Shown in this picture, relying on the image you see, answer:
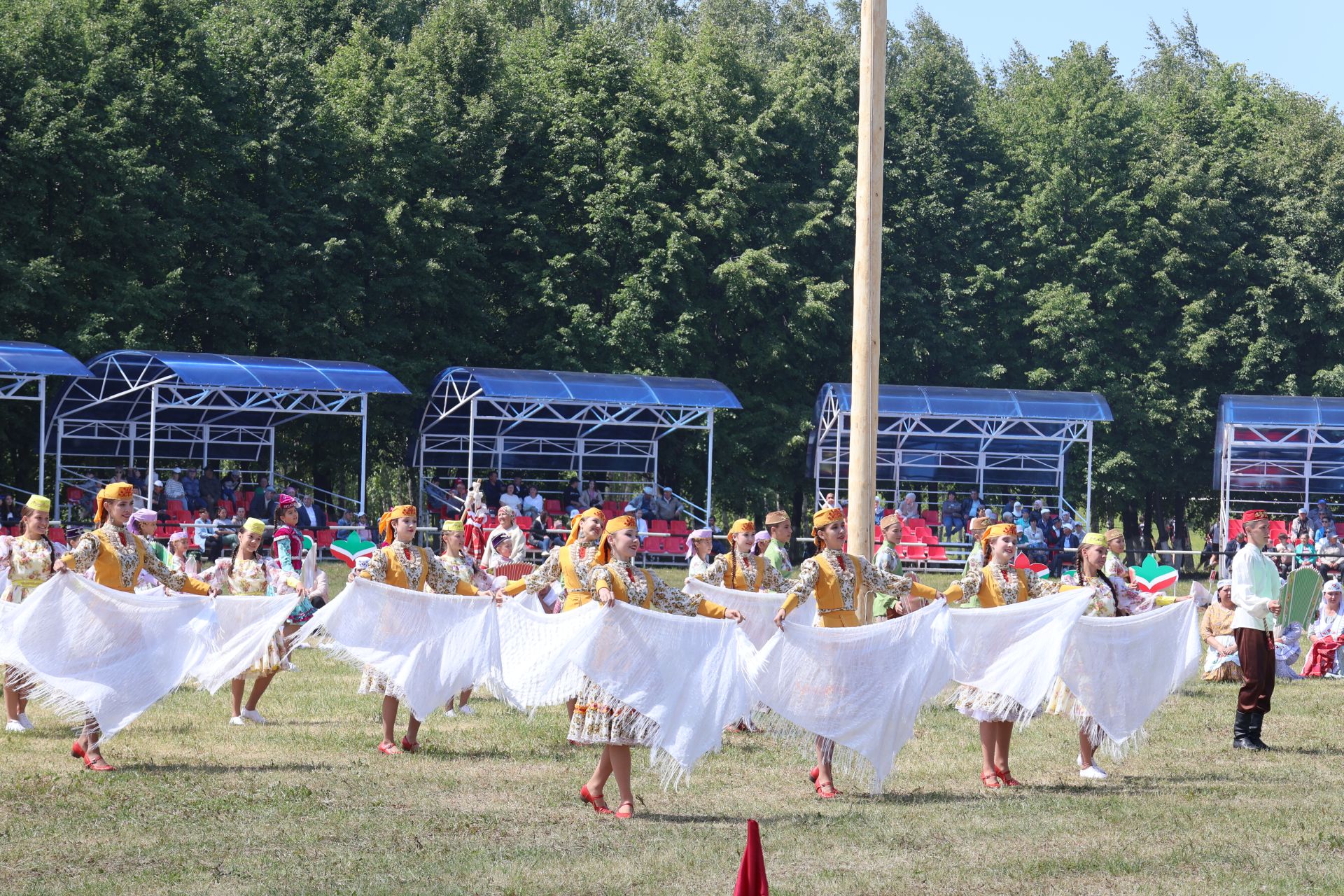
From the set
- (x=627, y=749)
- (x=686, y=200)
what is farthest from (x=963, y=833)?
(x=686, y=200)

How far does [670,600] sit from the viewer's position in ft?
30.0

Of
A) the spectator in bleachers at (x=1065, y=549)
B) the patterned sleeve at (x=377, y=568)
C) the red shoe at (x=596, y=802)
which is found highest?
the patterned sleeve at (x=377, y=568)

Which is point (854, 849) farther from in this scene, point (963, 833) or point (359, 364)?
point (359, 364)

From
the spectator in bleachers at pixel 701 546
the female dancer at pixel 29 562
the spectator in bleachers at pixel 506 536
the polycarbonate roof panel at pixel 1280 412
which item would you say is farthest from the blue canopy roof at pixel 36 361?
the polycarbonate roof panel at pixel 1280 412

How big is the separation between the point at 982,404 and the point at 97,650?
2486 cm

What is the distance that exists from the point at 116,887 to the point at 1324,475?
29.9 meters

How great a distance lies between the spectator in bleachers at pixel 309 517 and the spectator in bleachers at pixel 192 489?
1.76 m

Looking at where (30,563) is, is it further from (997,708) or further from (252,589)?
(997,708)

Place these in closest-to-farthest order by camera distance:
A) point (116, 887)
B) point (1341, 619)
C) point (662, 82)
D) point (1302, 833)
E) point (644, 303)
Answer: point (116, 887) < point (1302, 833) < point (1341, 619) < point (644, 303) < point (662, 82)

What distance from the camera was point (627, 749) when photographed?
8719 millimetres

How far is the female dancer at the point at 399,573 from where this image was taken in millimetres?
10719

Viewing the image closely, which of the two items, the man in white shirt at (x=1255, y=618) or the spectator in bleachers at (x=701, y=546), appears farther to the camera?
the spectator in bleachers at (x=701, y=546)

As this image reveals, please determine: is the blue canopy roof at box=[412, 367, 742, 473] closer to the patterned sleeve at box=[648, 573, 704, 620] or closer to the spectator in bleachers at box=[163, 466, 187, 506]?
the spectator in bleachers at box=[163, 466, 187, 506]

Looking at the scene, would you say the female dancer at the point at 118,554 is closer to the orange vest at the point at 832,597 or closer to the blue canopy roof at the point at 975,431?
the orange vest at the point at 832,597
